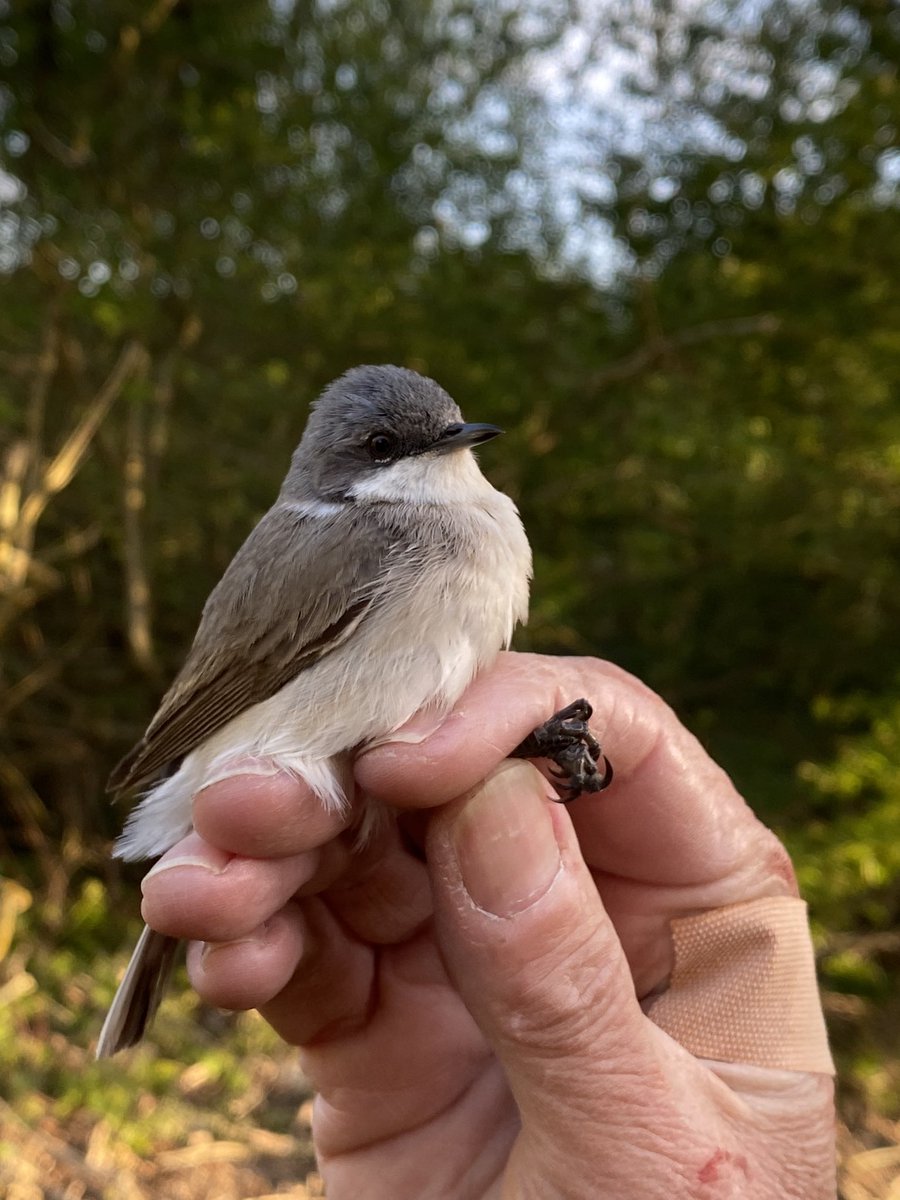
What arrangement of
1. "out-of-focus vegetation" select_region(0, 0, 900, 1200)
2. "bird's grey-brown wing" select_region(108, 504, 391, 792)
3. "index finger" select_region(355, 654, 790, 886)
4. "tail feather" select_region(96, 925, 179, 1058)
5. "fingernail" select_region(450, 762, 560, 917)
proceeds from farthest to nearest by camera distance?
1. "out-of-focus vegetation" select_region(0, 0, 900, 1200)
2. "tail feather" select_region(96, 925, 179, 1058)
3. "bird's grey-brown wing" select_region(108, 504, 391, 792)
4. "index finger" select_region(355, 654, 790, 886)
5. "fingernail" select_region(450, 762, 560, 917)

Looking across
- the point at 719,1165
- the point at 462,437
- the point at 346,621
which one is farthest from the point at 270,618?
the point at 719,1165

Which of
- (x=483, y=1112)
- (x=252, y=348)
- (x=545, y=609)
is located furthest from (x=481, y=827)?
(x=252, y=348)

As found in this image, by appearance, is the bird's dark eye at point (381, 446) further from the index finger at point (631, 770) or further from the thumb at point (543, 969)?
the thumb at point (543, 969)

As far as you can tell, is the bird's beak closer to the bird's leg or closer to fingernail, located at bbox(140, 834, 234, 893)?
the bird's leg

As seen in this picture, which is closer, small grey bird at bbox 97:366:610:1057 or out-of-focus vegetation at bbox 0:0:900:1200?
small grey bird at bbox 97:366:610:1057

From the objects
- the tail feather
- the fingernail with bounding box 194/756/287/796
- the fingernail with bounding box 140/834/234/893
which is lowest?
→ the tail feather

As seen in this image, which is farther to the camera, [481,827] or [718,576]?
[718,576]

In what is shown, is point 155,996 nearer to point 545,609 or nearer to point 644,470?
point 545,609

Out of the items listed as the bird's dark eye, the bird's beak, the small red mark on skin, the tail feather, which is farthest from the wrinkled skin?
the bird's dark eye
